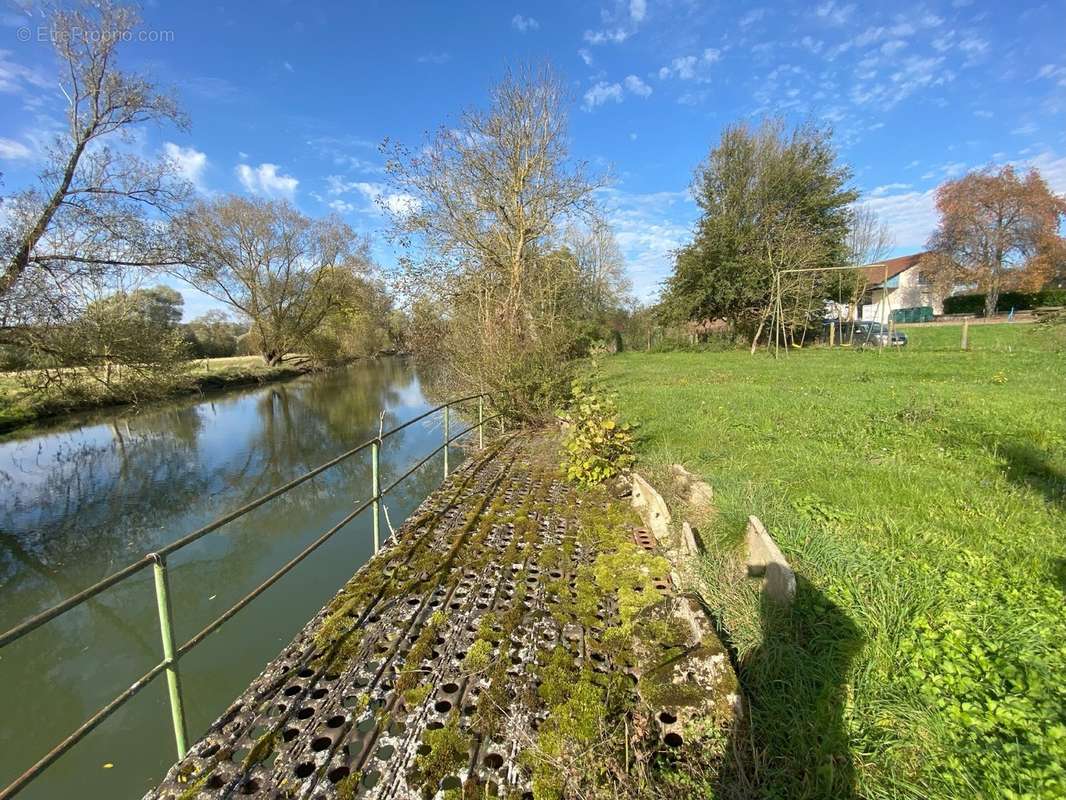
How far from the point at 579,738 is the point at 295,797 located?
106cm

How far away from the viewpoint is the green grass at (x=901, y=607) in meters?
1.68

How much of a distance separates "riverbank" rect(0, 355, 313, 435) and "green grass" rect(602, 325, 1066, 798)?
46.2 ft

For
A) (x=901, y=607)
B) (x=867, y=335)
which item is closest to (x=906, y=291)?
(x=867, y=335)

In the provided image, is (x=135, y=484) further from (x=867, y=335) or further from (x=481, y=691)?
(x=867, y=335)

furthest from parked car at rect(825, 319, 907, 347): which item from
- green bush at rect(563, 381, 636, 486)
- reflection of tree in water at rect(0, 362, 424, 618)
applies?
reflection of tree in water at rect(0, 362, 424, 618)

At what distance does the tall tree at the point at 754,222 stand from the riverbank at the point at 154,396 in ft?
79.0

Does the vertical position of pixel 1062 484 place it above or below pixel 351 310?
below

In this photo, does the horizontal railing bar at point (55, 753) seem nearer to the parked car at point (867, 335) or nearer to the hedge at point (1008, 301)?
the parked car at point (867, 335)

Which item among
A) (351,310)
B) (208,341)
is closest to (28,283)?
(351,310)

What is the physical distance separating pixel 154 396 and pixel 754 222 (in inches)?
1131

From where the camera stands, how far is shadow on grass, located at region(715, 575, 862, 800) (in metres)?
1.67

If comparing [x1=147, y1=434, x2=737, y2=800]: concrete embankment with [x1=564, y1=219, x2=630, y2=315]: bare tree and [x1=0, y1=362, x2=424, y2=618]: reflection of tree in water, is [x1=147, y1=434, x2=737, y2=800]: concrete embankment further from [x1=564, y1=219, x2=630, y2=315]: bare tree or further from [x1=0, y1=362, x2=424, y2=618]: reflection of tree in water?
[x1=564, y1=219, x2=630, y2=315]: bare tree

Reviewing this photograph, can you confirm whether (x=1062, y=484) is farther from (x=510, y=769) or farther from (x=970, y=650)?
(x=510, y=769)

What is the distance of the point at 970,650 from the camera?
2.07 meters
